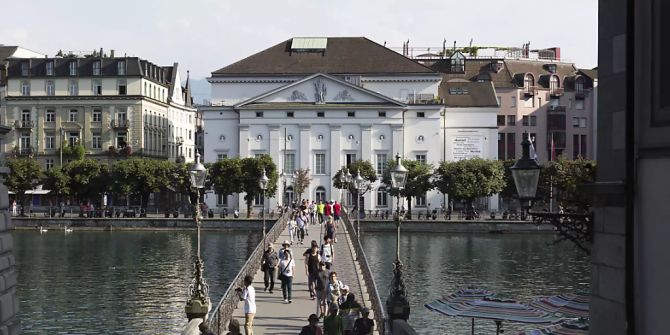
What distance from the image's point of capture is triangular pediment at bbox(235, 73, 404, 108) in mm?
95750

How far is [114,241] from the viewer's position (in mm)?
65562

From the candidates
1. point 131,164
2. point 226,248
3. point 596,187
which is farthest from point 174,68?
point 596,187

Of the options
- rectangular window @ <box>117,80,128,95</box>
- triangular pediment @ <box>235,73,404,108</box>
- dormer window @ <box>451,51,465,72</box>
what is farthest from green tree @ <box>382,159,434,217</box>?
rectangular window @ <box>117,80,128,95</box>

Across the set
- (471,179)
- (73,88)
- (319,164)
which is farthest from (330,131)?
(73,88)

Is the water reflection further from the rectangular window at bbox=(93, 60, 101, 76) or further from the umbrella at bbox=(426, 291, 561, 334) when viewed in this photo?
the rectangular window at bbox=(93, 60, 101, 76)

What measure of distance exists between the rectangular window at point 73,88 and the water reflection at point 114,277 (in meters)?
30.0

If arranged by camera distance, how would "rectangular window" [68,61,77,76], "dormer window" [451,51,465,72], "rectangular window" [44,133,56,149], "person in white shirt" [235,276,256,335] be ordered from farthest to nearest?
"dormer window" [451,51,465,72] < "rectangular window" [68,61,77,76] < "rectangular window" [44,133,56,149] < "person in white shirt" [235,276,256,335]

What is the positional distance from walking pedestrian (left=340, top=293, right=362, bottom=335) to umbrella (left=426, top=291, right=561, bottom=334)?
6.65 ft

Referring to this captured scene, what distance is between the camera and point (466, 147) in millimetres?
99688

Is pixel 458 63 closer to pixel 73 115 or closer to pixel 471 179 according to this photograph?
pixel 471 179

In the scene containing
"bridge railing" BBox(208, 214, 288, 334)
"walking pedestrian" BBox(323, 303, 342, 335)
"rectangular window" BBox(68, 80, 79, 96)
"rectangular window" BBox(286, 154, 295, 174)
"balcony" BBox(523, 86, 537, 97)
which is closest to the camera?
"walking pedestrian" BBox(323, 303, 342, 335)

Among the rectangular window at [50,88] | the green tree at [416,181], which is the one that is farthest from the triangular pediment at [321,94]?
the rectangular window at [50,88]

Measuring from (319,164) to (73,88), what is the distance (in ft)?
91.6

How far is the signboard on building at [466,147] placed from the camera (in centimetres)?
9925
